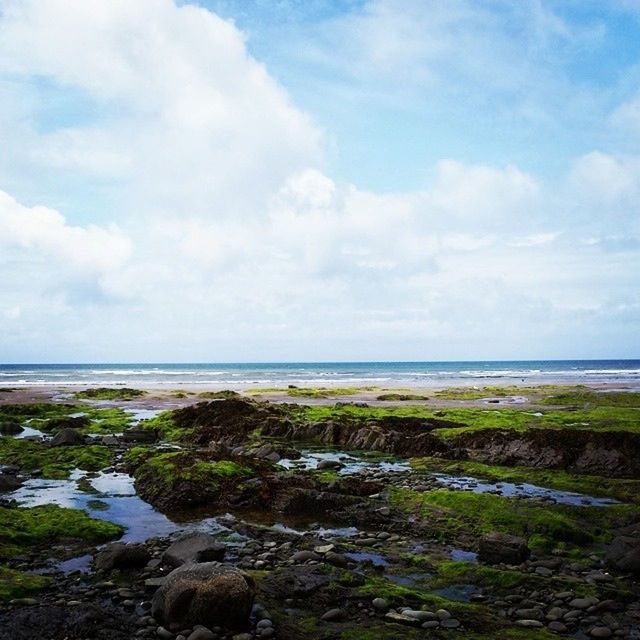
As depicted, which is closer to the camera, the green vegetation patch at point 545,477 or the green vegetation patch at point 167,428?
the green vegetation patch at point 545,477

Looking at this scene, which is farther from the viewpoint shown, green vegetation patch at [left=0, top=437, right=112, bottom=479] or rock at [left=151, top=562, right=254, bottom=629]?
green vegetation patch at [left=0, top=437, right=112, bottom=479]

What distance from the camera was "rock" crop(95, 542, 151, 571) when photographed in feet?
30.7

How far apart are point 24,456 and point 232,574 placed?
16397 millimetres

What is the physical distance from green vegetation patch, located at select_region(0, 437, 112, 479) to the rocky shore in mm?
107

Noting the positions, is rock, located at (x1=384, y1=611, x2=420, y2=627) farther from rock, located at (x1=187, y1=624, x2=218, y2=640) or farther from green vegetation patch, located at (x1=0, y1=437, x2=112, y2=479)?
green vegetation patch, located at (x1=0, y1=437, x2=112, y2=479)

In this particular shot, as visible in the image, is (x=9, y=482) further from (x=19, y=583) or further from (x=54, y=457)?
(x=19, y=583)

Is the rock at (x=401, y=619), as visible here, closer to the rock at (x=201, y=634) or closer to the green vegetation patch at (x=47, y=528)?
the rock at (x=201, y=634)

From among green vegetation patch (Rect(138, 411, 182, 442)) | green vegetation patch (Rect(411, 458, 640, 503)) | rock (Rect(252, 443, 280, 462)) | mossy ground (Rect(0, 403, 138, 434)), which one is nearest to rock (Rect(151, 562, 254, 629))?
green vegetation patch (Rect(411, 458, 640, 503))

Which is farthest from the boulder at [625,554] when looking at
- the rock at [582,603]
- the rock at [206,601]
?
the rock at [206,601]

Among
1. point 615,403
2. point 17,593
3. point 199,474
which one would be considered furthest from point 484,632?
point 615,403

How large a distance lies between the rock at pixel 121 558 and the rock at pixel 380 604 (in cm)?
403

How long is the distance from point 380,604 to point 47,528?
744cm

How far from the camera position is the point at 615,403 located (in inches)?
1578

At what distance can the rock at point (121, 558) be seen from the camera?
9.37 m
